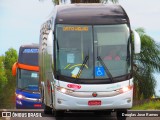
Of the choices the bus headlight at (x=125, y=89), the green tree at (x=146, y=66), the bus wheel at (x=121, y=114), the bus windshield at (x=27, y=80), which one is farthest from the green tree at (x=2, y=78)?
the bus headlight at (x=125, y=89)

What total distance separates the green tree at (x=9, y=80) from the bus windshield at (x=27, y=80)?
59548 millimetres

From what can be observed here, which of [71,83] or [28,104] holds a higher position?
[71,83]

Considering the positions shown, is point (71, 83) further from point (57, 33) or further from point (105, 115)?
point (105, 115)

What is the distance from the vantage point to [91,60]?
59.5 feet

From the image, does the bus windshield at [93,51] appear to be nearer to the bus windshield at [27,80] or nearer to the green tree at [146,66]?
the bus windshield at [27,80]

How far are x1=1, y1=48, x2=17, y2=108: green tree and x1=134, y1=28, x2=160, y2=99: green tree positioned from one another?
4423 cm

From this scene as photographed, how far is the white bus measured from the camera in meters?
18.0

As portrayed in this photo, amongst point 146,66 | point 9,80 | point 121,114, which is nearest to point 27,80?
point 121,114

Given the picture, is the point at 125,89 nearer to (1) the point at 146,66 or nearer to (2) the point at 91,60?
(2) the point at 91,60

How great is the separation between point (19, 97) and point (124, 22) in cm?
1448

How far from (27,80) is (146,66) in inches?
760

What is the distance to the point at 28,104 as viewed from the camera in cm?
3167

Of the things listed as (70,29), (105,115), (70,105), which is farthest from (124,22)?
(105,115)

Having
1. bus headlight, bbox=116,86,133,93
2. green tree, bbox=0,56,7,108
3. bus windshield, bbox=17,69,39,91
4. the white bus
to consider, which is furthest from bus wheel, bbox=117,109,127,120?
green tree, bbox=0,56,7,108
